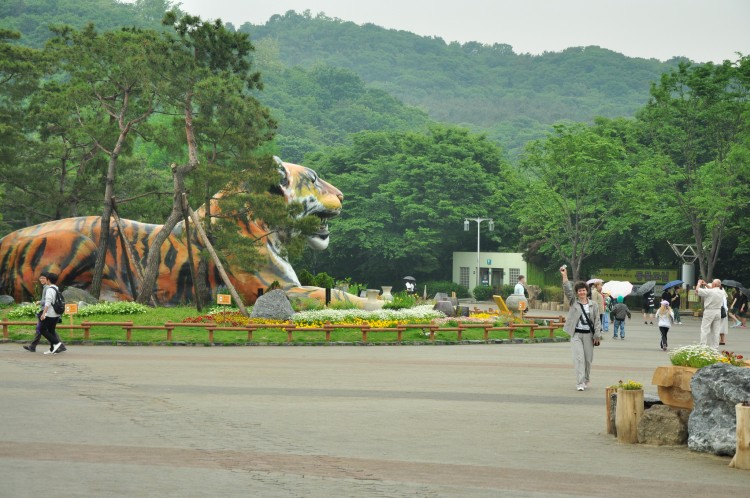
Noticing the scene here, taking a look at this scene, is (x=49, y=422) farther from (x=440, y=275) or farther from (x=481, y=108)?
(x=481, y=108)

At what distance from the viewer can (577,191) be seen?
216ft

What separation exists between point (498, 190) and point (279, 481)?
234 ft

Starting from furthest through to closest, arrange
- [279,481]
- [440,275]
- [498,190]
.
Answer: [440,275] → [498,190] → [279,481]

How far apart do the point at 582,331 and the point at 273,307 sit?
54.7ft

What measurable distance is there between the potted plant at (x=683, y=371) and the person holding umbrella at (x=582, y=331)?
182 inches

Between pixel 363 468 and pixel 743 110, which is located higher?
pixel 743 110

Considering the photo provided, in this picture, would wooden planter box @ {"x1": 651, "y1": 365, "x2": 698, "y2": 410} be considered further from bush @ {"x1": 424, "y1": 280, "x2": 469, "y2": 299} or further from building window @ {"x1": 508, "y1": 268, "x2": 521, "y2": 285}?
building window @ {"x1": 508, "y1": 268, "x2": 521, "y2": 285}

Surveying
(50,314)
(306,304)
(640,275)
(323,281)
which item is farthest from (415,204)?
(50,314)

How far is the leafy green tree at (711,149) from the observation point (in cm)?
5466

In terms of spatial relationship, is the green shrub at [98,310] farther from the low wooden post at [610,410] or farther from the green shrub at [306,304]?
Result: the low wooden post at [610,410]

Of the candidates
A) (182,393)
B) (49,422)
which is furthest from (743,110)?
(49,422)

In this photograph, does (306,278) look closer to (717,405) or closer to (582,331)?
(582,331)

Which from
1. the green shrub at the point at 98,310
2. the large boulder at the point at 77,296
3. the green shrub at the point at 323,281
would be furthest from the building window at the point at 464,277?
the green shrub at the point at 98,310

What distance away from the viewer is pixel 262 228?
139 ft
